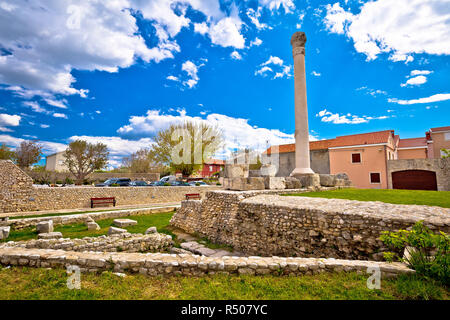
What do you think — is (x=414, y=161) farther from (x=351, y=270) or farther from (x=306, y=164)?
(x=351, y=270)

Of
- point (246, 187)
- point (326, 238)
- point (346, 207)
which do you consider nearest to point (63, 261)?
point (326, 238)

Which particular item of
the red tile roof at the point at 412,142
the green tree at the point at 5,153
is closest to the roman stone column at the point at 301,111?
the red tile roof at the point at 412,142

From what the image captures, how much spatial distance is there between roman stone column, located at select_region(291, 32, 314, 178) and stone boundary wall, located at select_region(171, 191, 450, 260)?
6964 millimetres

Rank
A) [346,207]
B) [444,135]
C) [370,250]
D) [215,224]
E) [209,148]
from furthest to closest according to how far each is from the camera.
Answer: [209,148]
[444,135]
[215,224]
[346,207]
[370,250]

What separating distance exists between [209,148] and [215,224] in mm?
24012

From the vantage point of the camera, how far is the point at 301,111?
49.5 ft

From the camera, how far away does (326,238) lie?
5.96m

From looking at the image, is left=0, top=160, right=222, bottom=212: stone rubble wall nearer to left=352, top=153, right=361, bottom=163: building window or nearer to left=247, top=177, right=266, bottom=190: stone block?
left=247, top=177, right=266, bottom=190: stone block

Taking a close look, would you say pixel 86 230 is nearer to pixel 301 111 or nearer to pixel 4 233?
pixel 4 233

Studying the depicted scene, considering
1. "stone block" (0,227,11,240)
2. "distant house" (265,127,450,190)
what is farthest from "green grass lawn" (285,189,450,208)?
"distant house" (265,127,450,190)

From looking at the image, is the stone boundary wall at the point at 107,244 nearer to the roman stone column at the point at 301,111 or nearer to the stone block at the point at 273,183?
the stone block at the point at 273,183

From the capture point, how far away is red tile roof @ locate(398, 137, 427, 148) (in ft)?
92.2
